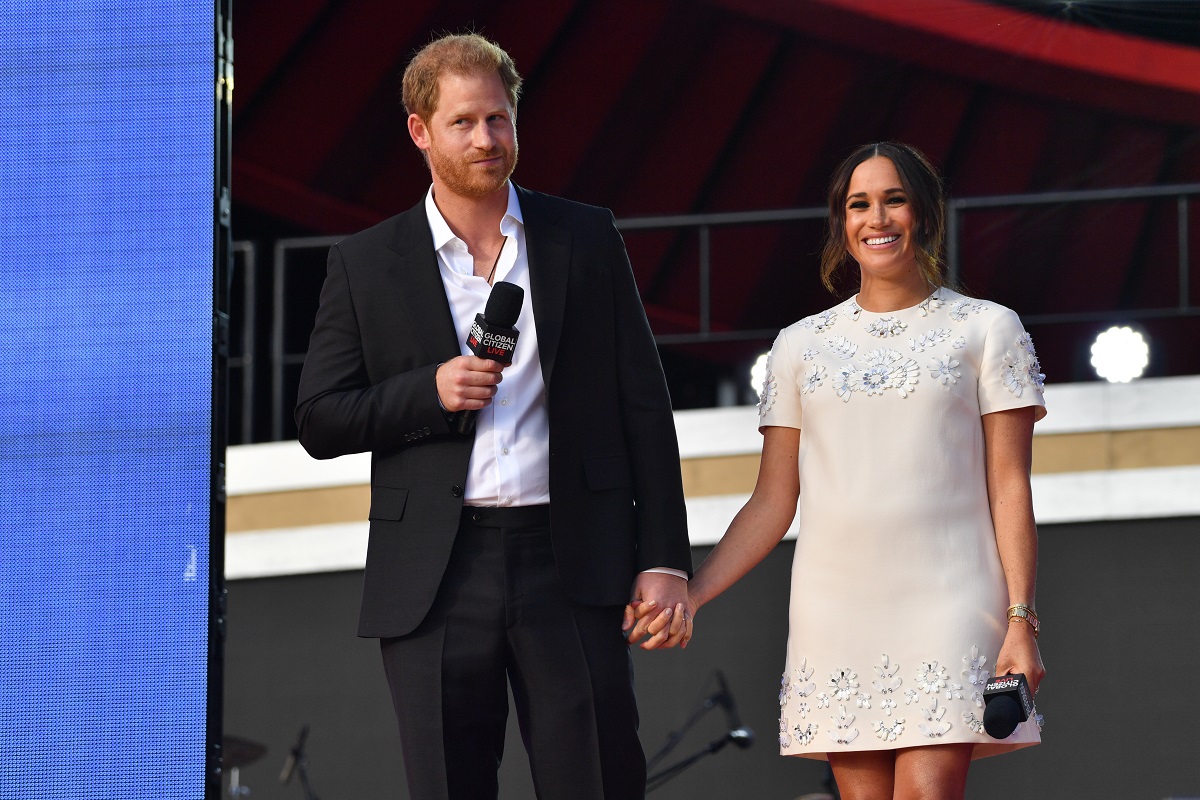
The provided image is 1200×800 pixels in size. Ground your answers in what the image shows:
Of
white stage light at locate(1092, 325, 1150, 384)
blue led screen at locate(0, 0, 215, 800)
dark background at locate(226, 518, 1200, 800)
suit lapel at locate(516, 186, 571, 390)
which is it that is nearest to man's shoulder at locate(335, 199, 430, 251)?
suit lapel at locate(516, 186, 571, 390)

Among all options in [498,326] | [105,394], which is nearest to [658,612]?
[498,326]

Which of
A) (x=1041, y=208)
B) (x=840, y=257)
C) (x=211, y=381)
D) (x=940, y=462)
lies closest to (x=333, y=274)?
(x=211, y=381)

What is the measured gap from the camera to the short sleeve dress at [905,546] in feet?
6.56

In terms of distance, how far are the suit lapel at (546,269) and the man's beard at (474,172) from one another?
9 centimetres

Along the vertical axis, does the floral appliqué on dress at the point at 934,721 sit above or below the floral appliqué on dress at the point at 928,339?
below

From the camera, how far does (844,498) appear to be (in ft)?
6.80

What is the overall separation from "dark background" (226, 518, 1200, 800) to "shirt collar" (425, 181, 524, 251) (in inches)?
141

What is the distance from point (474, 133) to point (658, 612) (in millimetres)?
681

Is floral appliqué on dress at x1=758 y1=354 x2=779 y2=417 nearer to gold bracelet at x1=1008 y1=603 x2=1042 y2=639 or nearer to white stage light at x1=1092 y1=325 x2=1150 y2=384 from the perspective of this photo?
gold bracelet at x1=1008 y1=603 x2=1042 y2=639

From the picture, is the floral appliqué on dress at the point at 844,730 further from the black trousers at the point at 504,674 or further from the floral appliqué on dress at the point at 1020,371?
the floral appliqué on dress at the point at 1020,371

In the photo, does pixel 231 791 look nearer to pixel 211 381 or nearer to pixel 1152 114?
pixel 211 381

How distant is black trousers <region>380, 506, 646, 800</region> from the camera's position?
74.8 inches

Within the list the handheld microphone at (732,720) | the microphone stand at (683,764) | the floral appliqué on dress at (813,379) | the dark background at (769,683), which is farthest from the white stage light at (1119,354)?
the floral appliqué on dress at (813,379)

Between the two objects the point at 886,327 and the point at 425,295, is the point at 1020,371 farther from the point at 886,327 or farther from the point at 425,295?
the point at 425,295
